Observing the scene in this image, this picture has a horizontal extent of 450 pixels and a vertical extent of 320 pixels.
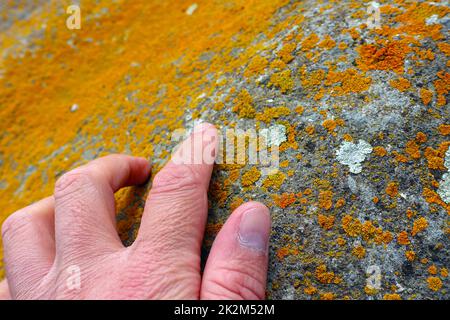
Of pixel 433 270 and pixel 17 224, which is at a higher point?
pixel 17 224

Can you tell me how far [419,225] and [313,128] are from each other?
0.91 metres

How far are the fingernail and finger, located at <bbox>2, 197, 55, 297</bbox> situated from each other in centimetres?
138

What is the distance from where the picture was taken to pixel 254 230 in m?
2.16

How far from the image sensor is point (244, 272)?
7.00ft

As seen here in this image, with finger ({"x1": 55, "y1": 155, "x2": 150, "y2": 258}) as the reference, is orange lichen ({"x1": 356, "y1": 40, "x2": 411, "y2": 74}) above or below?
above

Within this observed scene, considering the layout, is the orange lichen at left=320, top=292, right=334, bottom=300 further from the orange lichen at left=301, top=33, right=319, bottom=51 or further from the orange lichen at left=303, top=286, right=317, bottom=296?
the orange lichen at left=301, top=33, right=319, bottom=51

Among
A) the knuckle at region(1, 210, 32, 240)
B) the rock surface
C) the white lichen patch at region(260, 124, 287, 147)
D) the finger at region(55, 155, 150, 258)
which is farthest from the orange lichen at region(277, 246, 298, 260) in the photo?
the knuckle at region(1, 210, 32, 240)

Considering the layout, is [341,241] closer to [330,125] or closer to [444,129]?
[330,125]

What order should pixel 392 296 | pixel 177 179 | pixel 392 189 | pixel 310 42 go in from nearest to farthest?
1. pixel 392 296
2. pixel 392 189
3. pixel 177 179
4. pixel 310 42

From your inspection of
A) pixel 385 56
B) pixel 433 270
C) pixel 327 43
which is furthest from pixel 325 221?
pixel 327 43

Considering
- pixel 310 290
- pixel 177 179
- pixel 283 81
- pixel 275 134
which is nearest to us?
pixel 310 290

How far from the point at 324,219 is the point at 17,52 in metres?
5.51

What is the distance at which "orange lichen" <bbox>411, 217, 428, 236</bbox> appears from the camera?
222cm

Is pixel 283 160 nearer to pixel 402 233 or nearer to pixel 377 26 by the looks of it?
pixel 402 233
